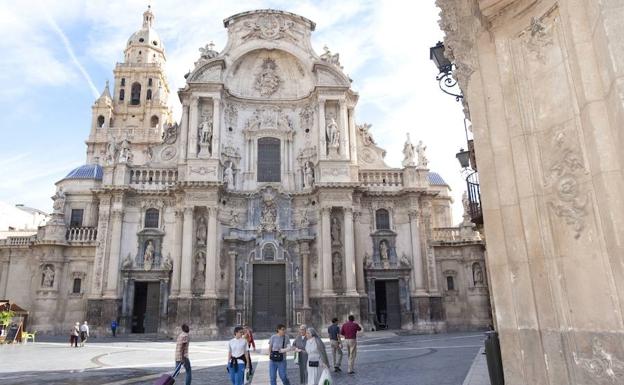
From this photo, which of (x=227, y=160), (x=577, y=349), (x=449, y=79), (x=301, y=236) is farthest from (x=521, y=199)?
(x=227, y=160)

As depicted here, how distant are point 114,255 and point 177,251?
373cm

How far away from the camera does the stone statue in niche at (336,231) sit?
2694 centimetres

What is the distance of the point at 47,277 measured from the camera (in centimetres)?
2839

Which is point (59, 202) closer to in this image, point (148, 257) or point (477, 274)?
point (148, 257)

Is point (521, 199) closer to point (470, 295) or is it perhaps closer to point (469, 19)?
point (469, 19)

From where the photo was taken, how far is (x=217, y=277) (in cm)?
2611

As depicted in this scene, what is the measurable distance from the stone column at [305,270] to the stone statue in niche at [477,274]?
36.9 feet

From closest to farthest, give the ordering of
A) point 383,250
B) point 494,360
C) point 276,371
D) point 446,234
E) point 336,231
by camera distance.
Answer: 1. point 494,360
2. point 276,371
3. point 336,231
4. point 383,250
5. point 446,234

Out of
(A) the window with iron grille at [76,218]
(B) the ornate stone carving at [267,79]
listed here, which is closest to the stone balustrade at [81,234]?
(A) the window with iron grille at [76,218]

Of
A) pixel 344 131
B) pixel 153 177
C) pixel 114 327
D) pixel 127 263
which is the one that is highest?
pixel 344 131

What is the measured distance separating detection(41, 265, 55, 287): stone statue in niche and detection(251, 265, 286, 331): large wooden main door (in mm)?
13132

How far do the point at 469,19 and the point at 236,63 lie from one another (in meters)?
25.4

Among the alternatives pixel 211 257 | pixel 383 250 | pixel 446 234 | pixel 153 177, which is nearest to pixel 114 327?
pixel 211 257

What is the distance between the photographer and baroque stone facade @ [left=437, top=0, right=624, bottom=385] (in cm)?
440
